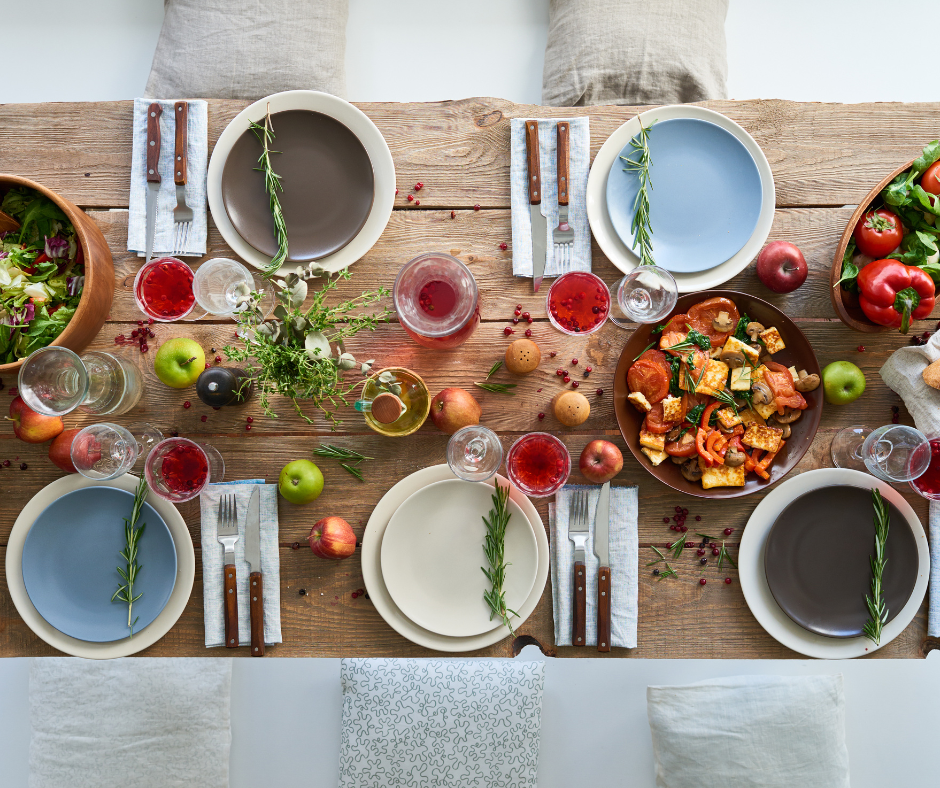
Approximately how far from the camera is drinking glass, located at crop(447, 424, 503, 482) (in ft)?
4.46

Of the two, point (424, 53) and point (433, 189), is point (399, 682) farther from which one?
point (424, 53)

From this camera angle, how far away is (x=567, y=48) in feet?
5.81

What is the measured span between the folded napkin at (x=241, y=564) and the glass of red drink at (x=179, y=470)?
0.05 m

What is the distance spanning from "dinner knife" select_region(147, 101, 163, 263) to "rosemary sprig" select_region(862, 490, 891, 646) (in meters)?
1.80

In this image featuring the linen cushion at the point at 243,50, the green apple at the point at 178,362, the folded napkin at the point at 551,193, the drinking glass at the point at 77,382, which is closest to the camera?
the drinking glass at the point at 77,382

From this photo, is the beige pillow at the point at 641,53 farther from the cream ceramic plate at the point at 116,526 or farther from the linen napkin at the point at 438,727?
the linen napkin at the point at 438,727

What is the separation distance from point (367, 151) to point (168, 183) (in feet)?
1.61

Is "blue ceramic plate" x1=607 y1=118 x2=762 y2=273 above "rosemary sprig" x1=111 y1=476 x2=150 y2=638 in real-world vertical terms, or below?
Result: above

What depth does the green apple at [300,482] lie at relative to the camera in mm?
1393

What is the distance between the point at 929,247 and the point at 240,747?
95.6 inches

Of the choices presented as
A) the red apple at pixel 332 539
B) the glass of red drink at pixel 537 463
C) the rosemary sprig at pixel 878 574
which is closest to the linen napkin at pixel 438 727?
the red apple at pixel 332 539

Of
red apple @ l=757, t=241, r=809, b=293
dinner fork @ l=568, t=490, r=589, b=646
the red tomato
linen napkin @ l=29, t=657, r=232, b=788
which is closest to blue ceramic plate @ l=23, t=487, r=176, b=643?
linen napkin @ l=29, t=657, r=232, b=788

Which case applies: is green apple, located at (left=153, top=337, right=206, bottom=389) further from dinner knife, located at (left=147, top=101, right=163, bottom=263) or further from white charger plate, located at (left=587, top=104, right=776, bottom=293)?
white charger plate, located at (left=587, top=104, right=776, bottom=293)

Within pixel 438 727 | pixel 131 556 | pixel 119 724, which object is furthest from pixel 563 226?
pixel 119 724
